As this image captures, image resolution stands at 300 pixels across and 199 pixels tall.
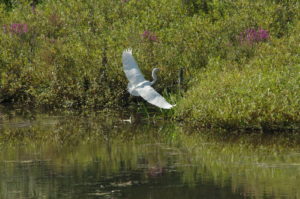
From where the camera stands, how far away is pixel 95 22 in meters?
21.2

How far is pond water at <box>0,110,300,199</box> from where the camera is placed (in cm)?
904

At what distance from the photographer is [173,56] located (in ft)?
56.9

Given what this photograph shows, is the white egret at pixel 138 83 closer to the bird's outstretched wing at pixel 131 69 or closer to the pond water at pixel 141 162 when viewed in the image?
the bird's outstretched wing at pixel 131 69

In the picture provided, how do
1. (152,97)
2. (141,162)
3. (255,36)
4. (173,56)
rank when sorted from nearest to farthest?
(141,162) → (152,97) → (173,56) → (255,36)

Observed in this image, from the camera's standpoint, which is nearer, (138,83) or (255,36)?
(138,83)

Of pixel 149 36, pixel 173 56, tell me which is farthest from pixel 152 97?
pixel 149 36

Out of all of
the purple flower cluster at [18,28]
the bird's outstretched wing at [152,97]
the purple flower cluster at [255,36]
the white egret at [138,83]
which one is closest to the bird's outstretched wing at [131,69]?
the white egret at [138,83]

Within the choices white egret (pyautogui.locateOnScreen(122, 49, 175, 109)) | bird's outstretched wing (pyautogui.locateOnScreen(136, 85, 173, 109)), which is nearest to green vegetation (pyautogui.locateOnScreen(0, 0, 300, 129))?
bird's outstretched wing (pyautogui.locateOnScreen(136, 85, 173, 109))

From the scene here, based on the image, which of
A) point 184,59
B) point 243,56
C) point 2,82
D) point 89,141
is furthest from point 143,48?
point 89,141

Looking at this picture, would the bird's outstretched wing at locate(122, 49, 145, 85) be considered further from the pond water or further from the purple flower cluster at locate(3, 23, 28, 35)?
the purple flower cluster at locate(3, 23, 28, 35)

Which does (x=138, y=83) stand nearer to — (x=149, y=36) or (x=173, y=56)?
(x=173, y=56)

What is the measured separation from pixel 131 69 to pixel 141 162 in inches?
222

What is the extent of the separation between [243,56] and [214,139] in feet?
16.4

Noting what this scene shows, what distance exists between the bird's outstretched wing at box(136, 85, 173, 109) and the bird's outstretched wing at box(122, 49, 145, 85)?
27 cm
